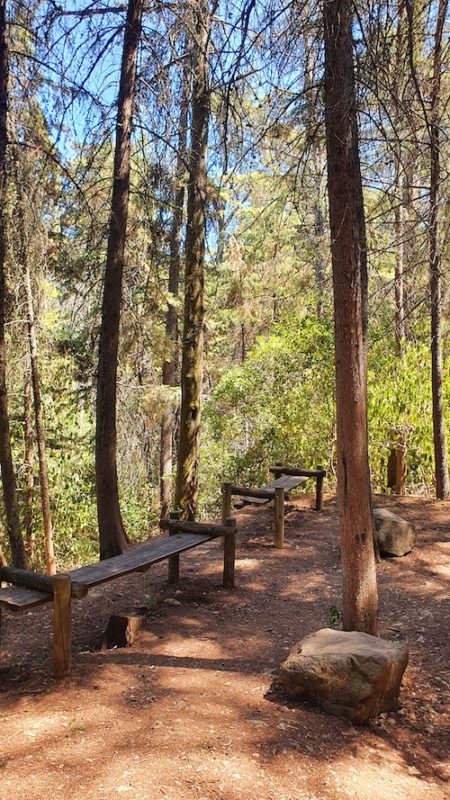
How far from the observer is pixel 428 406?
1093 centimetres

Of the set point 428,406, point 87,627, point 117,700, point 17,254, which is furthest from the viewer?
point 428,406

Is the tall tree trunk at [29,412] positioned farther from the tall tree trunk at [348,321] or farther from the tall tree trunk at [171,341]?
the tall tree trunk at [348,321]

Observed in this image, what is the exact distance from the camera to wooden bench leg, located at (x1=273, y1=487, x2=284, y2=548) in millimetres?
8250

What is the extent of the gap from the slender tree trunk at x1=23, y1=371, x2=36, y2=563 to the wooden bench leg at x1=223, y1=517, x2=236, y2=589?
7118mm

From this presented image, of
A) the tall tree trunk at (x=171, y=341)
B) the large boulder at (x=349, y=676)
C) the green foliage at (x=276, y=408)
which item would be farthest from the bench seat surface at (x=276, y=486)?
the large boulder at (x=349, y=676)

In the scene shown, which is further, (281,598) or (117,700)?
(281,598)

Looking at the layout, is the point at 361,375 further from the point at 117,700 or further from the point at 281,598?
the point at 281,598

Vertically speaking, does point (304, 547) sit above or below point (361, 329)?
below

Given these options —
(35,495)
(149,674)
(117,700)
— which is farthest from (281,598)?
(35,495)

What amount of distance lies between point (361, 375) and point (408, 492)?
9380 mm

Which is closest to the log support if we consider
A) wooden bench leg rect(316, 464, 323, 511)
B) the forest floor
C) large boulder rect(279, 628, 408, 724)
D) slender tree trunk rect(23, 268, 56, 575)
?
wooden bench leg rect(316, 464, 323, 511)

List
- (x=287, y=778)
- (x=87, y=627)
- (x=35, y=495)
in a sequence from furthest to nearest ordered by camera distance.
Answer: (x=35, y=495) → (x=87, y=627) → (x=287, y=778)

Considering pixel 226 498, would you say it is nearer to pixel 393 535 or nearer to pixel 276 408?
pixel 393 535

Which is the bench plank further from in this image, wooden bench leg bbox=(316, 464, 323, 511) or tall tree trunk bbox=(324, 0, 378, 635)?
wooden bench leg bbox=(316, 464, 323, 511)
